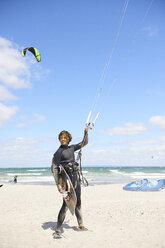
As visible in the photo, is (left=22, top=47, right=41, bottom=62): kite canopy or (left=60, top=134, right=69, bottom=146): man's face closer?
(left=60, top=134, right=69, bottom=146): man's face

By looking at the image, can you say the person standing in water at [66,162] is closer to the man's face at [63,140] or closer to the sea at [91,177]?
the man's face at [63,140]

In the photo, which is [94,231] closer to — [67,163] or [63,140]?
[67,163]

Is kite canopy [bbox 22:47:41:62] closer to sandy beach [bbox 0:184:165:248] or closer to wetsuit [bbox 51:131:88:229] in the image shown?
wetsuit [bbox 51:131:88:229]

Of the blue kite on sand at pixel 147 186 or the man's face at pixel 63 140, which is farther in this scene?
the blue kite on sand at pixel 147 186

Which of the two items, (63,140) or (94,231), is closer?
(63,140)

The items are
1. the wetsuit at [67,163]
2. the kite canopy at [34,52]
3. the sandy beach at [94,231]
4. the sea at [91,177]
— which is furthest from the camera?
the sea at [91,177]

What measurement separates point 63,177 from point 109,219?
9.65ft

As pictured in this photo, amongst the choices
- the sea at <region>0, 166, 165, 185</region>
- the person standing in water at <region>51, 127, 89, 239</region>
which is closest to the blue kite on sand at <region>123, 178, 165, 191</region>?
the sea at <region>0, 166, 165, 185</region>

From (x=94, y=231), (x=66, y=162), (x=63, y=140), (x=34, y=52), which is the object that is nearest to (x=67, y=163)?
(x=66, y=162)

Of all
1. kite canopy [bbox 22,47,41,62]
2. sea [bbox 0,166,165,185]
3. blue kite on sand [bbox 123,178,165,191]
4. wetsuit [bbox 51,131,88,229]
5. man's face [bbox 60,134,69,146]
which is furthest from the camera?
sea [bbox 0,166,165,185]

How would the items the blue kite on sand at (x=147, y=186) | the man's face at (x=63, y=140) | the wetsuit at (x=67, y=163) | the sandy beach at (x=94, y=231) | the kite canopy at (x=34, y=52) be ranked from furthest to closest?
the blue kite on sand at (x=147, y=186) < the kite canopy at (x=34, y=52) < the man's face at (x=63, y=140) < the wetsuit at (x=67, y=163) < the sandy beach at (x=94, y=231)

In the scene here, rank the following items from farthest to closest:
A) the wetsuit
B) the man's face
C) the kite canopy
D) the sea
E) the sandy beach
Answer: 1. the sea
2. the kite canopy
3. the man's face
4. the wetsuit
5. the sandy beach

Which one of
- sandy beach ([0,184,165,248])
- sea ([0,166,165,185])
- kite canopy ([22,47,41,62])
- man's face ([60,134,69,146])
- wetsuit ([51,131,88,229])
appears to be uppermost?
kite canopy ([22,47,41,62])

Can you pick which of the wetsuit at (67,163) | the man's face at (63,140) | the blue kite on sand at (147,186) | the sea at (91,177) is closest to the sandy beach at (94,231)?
the wetsuit at (67,163)
